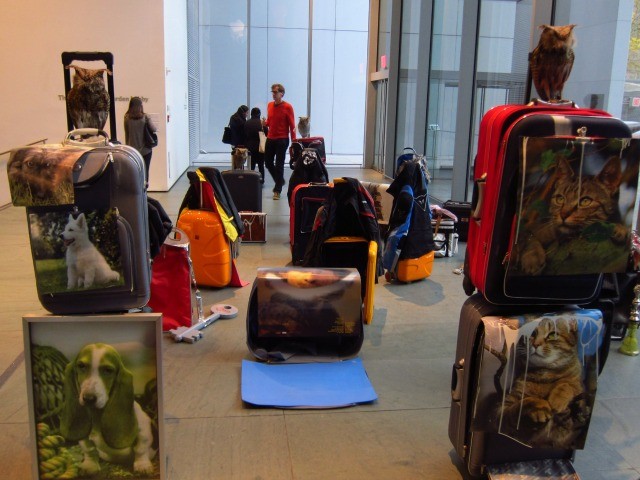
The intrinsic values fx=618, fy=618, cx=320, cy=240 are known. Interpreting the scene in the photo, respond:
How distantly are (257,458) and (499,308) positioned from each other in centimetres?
132

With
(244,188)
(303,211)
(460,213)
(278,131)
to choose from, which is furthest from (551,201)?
(278,131)

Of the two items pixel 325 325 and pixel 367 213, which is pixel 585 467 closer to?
pixel 325 325

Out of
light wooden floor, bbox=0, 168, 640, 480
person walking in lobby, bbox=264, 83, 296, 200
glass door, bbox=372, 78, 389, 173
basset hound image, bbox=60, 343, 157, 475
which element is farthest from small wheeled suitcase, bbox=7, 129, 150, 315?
glass door, bbox=372, 78, 389, 173

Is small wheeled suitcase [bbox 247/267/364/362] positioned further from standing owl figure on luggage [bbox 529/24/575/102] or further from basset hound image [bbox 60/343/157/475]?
standing owl figure on luggage [bbox 529/24/575/102]

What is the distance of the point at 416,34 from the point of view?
11867 mm

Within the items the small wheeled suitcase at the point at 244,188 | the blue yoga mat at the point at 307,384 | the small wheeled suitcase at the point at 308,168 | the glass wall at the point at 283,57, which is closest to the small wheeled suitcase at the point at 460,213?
the small wheeled suitcase at the point at 308,168

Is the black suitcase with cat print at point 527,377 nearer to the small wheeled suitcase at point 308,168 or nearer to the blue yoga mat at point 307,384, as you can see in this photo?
the blue yoga mat at point 307,384

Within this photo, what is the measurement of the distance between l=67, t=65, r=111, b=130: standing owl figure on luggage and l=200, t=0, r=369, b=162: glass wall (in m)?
14.7

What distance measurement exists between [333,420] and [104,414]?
125 cm

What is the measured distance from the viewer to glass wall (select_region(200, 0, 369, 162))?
16.7 meters

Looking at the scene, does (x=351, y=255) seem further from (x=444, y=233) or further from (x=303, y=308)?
(x=444, y=233)

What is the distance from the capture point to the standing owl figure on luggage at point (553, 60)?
8.20 ft

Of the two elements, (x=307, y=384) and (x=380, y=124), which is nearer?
(x=307, y=384)

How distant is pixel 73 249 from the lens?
7.73 ft
